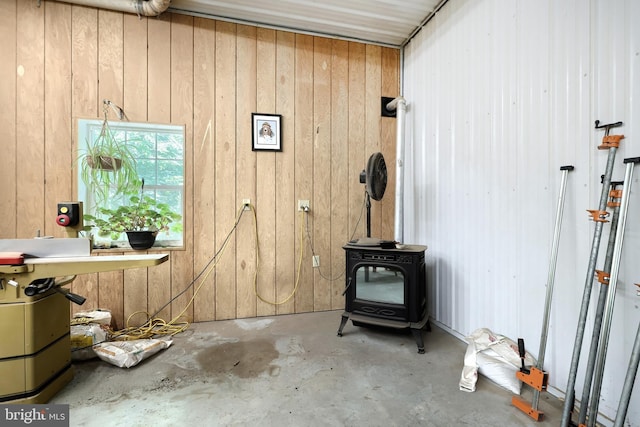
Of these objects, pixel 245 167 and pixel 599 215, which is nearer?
pixel 599 215

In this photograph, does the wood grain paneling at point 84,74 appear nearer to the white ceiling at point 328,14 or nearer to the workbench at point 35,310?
the white ceiling at point 328,14

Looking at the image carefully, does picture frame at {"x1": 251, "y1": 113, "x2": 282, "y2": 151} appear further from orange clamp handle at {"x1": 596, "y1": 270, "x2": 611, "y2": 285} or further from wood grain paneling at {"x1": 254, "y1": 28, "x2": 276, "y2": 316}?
orange clamp handle at {"x1": 596, "y1": 270, "x2": 611, "y2": 285}

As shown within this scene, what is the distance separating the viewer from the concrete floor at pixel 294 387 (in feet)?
4.71

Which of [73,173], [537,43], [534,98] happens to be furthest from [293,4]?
[73,173]

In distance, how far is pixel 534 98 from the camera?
5.56 ft

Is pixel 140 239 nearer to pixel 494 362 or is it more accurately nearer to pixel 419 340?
pixel 419 340

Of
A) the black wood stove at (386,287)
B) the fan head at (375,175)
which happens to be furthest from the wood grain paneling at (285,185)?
the fan head at (375,175)

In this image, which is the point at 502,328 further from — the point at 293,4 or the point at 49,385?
the point at 293,4

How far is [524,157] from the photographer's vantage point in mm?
1762

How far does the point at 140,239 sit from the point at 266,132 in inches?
58.7

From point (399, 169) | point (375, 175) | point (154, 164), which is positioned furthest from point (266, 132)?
point (399, 169)

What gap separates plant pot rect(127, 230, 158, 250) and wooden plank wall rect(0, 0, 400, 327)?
405mm

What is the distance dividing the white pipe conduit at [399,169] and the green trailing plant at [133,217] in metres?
2.08

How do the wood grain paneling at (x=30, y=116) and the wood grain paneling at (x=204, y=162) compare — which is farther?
the wood grain paneling at (x=204, y=162)
